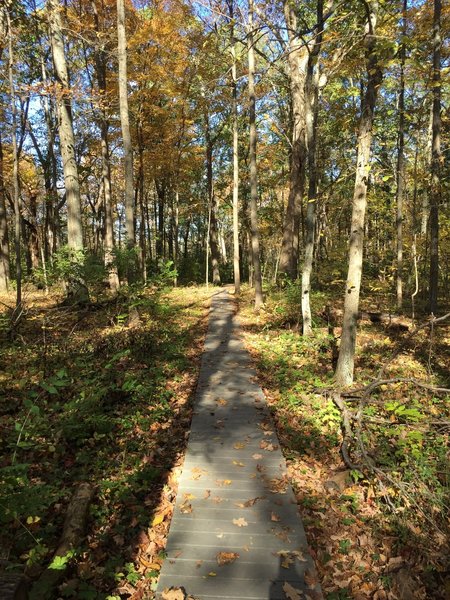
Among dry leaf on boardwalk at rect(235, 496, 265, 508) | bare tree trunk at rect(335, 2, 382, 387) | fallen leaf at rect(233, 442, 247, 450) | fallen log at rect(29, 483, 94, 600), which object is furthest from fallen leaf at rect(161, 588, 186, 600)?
bare tree trunk at rect(335, 2, 382, 387)

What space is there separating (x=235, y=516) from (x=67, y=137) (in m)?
10.6

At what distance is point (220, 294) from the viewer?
19094mm

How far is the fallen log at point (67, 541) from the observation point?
3.05m

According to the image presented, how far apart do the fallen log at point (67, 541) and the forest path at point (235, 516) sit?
895mm

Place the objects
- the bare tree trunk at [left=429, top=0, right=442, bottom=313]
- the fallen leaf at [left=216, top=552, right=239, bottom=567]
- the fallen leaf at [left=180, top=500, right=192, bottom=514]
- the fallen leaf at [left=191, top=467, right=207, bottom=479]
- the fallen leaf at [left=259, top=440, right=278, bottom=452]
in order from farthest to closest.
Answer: the bare tree trunk at [left=429, top=0, right=442, bottom=313]
the fallen leaf at [left=259, top=440, right=278, bottom=452]
the fallen leaf at [left=191, top=467, right=207, bottom=479]
the fallen leaf at [left=180, top=500, right=192, bottom=514]
the fallen leaf at [left=216, top=552, right=239, bottom=567]

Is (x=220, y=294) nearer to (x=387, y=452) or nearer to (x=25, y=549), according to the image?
(x=387, y=452)

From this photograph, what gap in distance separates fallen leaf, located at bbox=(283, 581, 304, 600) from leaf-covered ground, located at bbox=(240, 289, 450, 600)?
0.33m

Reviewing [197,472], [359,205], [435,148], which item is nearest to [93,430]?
[197,472]

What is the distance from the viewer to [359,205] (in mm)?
6980

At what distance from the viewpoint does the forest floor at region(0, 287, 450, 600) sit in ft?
12.1

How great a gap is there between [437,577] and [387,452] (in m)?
1.73

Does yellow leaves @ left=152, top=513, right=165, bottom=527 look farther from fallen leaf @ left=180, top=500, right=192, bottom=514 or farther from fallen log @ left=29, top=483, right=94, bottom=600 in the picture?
fallen log @ left=29, top=483, right=94, bottom=600

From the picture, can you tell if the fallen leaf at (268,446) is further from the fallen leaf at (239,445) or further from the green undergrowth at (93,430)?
the green undergrowth at (93,430)

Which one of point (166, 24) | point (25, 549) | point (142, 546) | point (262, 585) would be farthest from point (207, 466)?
point (166, 24)
